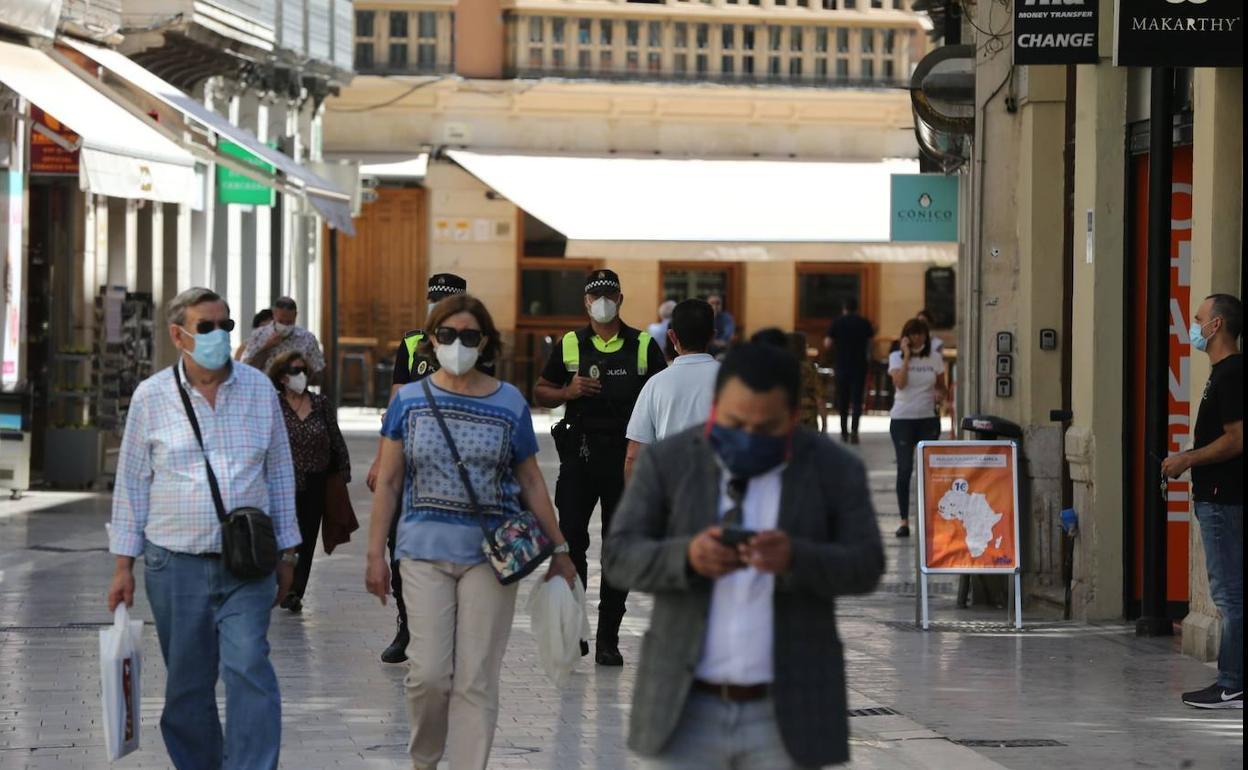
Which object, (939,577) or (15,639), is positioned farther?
(939,577)

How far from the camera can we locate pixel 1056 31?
12.2 metres

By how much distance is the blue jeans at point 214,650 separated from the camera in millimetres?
7148

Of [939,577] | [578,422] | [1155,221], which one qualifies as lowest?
[939,577]

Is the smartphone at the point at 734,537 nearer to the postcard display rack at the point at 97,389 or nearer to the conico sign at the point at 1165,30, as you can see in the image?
the conico sign at the point at 1165,30

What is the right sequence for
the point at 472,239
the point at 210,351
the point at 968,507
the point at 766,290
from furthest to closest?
the point at 766,290
the point at 472,239
the point at 968,507
the point at 210,351

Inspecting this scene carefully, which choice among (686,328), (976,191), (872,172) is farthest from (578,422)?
(872,172)

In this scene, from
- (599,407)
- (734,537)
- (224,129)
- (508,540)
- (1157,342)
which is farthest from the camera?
(224,129)

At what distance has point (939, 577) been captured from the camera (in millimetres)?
16016

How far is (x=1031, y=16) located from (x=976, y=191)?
7.93 feet

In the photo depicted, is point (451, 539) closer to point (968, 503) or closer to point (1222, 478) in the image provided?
point (1222, 478)

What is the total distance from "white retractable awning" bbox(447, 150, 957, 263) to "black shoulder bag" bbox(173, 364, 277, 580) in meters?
22.9

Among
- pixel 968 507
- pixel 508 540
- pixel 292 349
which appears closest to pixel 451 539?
pixel 508 540

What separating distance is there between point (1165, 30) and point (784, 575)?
6445mm

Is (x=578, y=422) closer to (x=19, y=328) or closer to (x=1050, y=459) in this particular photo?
(x=1050, y=459)
